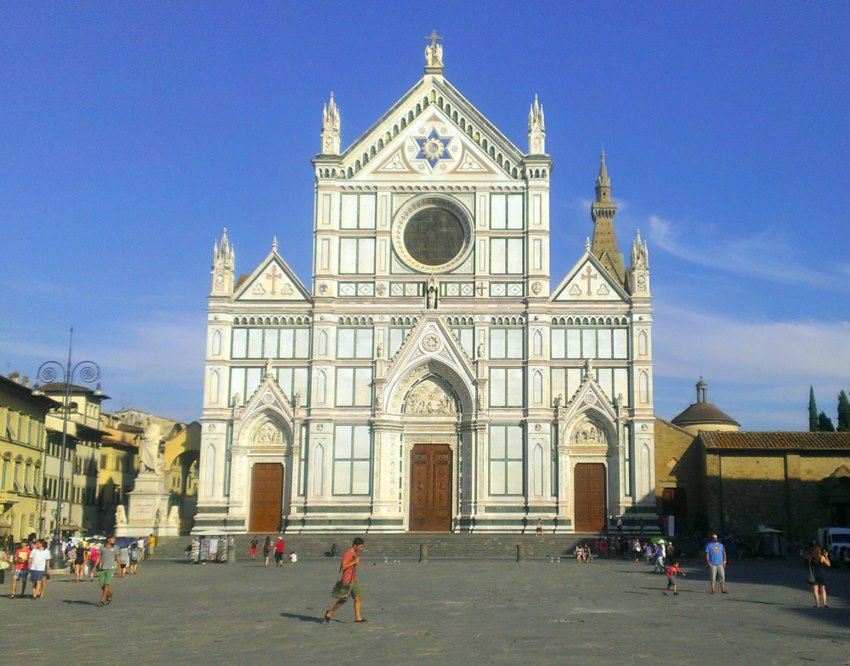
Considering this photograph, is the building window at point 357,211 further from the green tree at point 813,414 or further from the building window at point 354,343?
the green tree at point 813,414

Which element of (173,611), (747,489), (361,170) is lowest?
(173,611)

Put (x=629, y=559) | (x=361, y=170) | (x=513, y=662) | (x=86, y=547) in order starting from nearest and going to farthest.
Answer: (x=513, y=662), (x=86, y=547), (x=629, y=559), (x=361, y=170)

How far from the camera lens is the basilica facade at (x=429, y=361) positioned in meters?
45.4

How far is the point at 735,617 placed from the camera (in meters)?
18.9

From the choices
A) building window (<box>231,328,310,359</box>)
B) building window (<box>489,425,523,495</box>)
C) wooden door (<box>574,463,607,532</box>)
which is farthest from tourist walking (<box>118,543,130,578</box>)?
wooden door (<box>574,463,607,532</box>)

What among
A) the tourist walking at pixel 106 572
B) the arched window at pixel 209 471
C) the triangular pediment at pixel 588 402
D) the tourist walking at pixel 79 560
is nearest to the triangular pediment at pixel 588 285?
the triangular pediment at pixel 588 402

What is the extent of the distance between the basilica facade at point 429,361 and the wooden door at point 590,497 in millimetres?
63

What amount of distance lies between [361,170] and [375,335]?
7.85 m

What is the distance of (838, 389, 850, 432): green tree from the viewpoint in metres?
69.3

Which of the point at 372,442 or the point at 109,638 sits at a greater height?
the point at 372,442

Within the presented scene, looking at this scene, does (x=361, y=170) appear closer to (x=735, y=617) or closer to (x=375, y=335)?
(x=375, y=335)

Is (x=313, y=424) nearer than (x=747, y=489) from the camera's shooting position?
Yes

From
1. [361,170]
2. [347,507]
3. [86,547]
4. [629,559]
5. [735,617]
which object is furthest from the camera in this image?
[361,170]

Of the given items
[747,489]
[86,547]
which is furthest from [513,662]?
[747,489]
